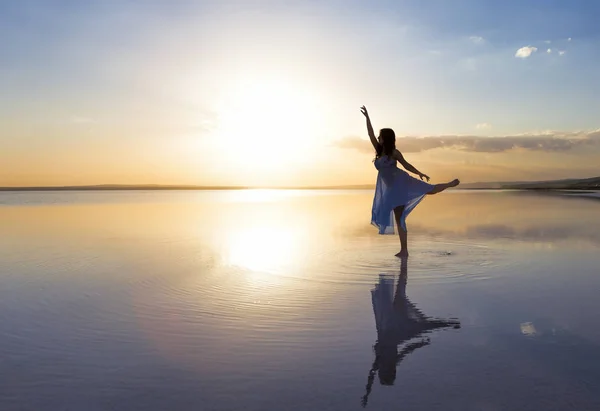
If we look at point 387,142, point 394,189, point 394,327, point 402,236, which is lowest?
point 394,327

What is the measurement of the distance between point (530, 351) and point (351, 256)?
7.07m

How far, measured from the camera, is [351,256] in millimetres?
12070

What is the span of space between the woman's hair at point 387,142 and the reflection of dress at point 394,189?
0.16 meters

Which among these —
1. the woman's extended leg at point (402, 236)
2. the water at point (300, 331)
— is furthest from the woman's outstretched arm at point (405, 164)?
the water at point (300, 331)

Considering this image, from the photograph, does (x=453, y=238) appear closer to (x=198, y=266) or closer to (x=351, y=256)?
(x=351, y=256)

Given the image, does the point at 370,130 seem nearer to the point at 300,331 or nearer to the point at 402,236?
the point at 402,236

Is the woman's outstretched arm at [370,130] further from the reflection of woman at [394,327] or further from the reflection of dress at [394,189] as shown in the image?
the reflection of woman at [394,327]

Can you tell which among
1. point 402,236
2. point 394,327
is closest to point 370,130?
point 402,236

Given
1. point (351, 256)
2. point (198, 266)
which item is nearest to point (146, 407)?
point (198, 266)

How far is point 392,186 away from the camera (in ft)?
42.8

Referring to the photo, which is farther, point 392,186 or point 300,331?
point 392,186

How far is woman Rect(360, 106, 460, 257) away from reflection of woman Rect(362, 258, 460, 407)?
15.9 feet

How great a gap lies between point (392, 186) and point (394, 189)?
10 centimetres

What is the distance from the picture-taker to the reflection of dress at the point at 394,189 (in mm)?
12945
